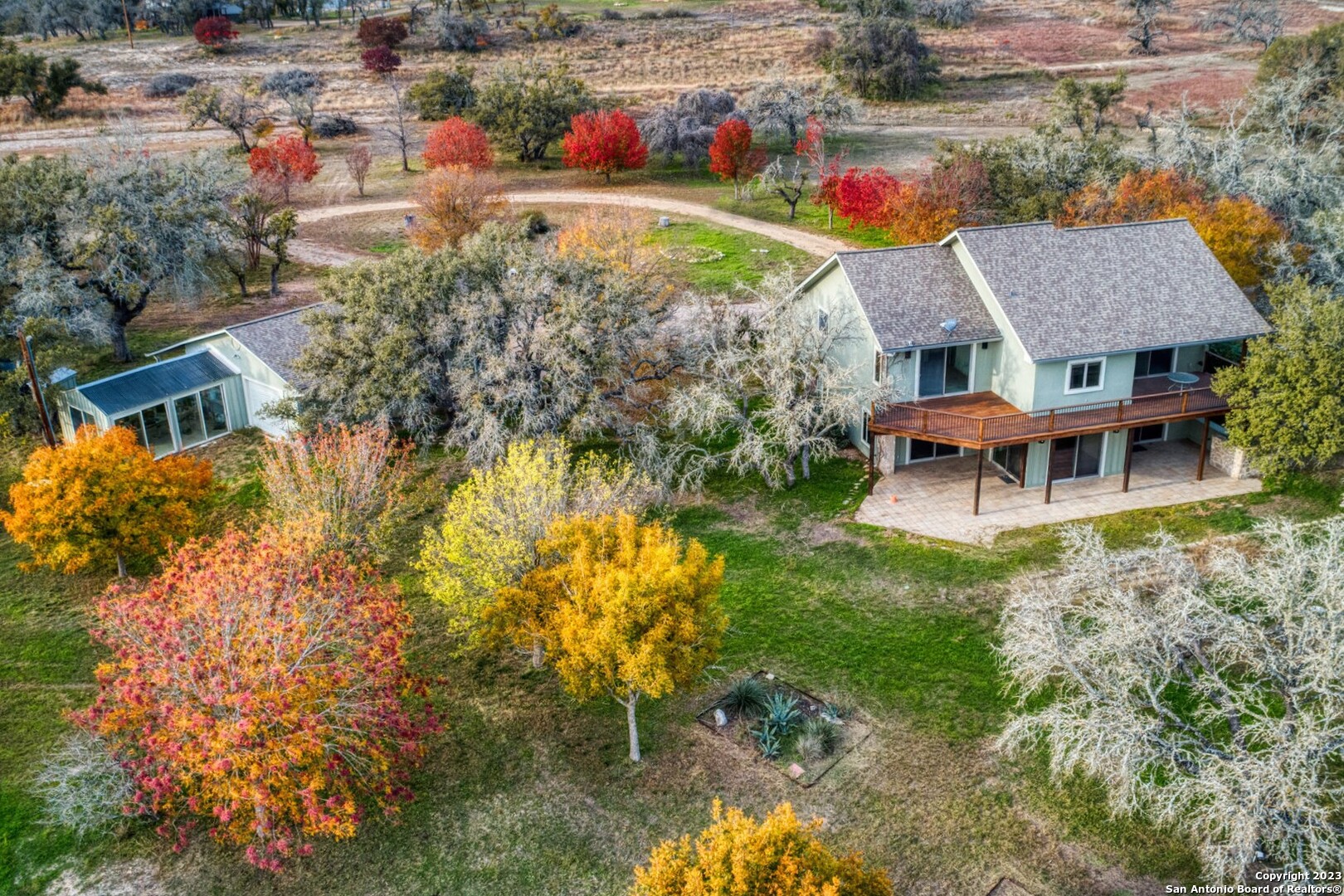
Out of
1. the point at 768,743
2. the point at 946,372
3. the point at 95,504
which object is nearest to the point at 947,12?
the point at 946,372

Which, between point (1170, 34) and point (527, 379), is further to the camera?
point (1170, 34)

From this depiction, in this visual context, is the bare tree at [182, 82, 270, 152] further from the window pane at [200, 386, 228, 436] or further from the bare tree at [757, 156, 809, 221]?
the window pane at [200, 386, 228, 436]

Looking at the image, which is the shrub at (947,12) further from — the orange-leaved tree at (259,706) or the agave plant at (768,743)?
the orange-leaved tree at (259,706)

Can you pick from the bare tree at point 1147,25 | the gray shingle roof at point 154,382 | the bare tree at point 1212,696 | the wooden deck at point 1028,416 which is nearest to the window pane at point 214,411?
the gray shingle roof at point 154,382

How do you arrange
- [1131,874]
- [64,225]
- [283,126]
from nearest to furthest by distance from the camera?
[1131,874]
[64,225]
[283,126]

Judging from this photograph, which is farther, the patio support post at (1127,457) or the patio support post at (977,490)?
the patio support post at (1127,457)

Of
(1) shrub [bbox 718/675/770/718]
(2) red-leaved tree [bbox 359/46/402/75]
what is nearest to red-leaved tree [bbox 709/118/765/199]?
(2) red-leaved tree [bbox 359/46/402/75]

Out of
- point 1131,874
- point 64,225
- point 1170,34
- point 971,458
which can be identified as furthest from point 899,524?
point 1170,34

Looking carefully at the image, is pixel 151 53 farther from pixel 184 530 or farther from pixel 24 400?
pixel 184 530

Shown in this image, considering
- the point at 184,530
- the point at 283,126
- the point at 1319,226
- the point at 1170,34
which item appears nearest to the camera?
the point at 184,530
